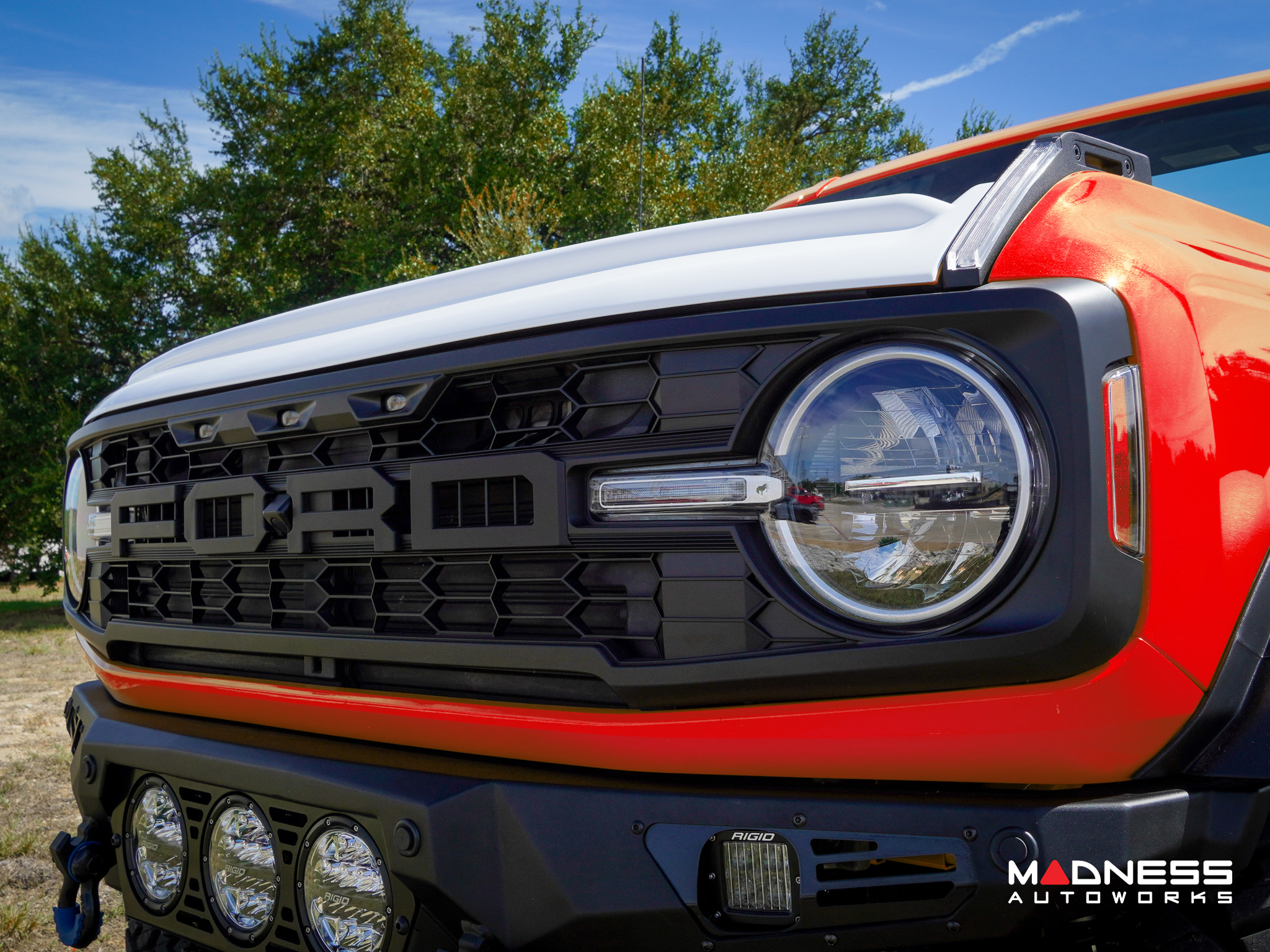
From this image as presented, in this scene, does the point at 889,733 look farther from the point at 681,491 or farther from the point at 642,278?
the point at 642,278

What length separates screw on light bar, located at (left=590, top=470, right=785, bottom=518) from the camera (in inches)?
44.3

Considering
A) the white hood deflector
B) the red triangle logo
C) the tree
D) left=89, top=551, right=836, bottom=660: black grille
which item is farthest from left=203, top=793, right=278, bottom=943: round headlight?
the tree

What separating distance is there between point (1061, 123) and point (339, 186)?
77.3 ft

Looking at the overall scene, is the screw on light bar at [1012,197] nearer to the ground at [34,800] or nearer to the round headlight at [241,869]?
the round headlight at [241,869]

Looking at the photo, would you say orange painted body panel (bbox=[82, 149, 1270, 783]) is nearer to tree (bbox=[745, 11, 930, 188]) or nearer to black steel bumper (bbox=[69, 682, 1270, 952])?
black steel bumper (bbox=[69, 682, 1270, 952])

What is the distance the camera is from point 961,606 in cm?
103

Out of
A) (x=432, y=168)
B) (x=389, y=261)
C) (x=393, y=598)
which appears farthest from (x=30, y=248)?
(x=393, y=598)

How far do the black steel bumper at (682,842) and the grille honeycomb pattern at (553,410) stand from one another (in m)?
0.47

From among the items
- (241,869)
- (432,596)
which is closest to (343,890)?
(241,869)

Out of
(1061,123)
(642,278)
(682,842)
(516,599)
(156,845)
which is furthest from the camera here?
(1061,123)

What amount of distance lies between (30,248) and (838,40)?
83.7 feet

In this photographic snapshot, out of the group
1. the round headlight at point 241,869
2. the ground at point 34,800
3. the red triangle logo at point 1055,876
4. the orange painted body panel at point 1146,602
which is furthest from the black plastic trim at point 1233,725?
the ground at point 34,800

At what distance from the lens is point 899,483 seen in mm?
1055

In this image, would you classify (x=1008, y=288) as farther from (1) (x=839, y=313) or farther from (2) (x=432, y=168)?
(2) (x=432, y=168)
